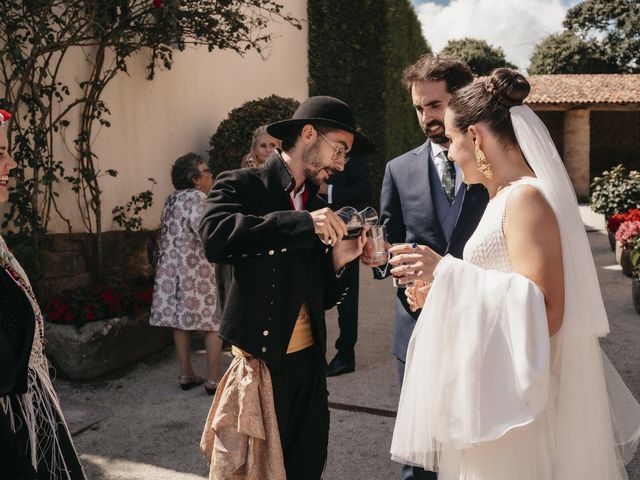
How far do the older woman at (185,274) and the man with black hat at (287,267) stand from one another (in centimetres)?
266

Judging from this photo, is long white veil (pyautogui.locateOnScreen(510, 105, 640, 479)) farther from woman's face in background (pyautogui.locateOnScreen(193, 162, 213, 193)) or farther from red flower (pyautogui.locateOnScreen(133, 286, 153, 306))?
red flower (pyautogui.locateOnScreen(133, 286, 153, 306))

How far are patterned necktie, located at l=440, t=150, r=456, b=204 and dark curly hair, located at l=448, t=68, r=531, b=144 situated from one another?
746mm

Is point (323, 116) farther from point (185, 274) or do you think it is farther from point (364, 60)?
point (364, 60)

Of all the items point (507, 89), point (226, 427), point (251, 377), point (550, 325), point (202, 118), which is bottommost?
point (226, 427)

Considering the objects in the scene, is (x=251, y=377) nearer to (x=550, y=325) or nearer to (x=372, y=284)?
(x=550, y=325)

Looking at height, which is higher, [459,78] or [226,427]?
[459,78]

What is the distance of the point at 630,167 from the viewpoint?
81.1 ft

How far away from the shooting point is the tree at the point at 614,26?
114ft

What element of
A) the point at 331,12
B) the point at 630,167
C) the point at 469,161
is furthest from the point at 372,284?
the point at 630,167

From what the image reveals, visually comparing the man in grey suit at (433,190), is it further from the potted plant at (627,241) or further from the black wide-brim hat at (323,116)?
the potted plant at (627,241)

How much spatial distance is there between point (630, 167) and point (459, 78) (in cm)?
2434

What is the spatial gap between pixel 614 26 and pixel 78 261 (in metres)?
37.0

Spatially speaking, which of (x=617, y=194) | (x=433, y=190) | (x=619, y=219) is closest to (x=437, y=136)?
(x=433, y=190)

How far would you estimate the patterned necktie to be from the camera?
2980 millimetres
